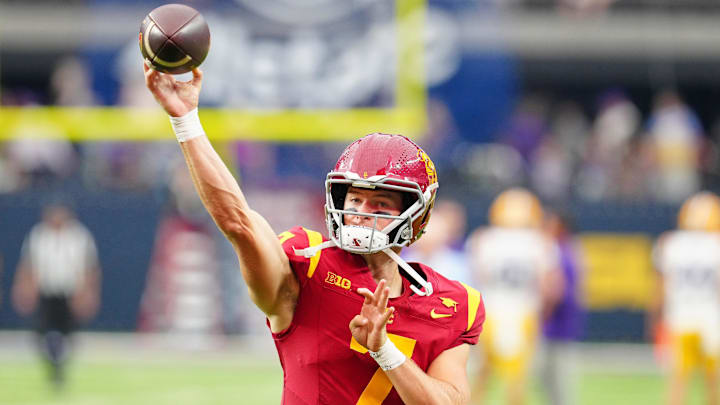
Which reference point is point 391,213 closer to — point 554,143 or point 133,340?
point 133,340

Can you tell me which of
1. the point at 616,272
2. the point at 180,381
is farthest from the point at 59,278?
the point at 616,272

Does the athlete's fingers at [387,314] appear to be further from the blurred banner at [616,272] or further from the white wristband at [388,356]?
the blurred banner at [616,272]

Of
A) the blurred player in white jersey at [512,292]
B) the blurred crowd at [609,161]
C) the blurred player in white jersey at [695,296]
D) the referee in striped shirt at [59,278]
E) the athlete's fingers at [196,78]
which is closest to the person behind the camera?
the athlete's fingers at [196,78]

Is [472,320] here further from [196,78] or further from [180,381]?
[180,381]

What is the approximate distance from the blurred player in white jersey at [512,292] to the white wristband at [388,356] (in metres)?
6.03

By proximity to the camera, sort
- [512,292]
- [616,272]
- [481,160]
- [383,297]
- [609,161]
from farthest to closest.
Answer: [609,161], [481,160], [616,272], [512,292], [383,297]

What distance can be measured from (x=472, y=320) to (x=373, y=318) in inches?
21.0

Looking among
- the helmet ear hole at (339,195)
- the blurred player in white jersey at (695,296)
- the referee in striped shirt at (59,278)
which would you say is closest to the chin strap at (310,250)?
the helmet ear hole at (339,195)

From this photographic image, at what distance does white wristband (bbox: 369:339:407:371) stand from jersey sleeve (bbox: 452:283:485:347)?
0.33 metres

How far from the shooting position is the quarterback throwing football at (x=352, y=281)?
3133mm

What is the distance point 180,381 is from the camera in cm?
1152

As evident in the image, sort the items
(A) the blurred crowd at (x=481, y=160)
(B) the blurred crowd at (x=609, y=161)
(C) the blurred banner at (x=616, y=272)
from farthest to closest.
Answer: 1. (B) the blurred crowd at (x=609, y=161)
2. (C) the blurred banner at (x=616, y=272)
3. (A) the blurred crowd at (x=481, y=160)

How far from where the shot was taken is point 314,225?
563 inches

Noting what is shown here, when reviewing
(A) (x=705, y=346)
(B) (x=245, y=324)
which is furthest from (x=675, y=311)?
(B) (x=245, y=324)
